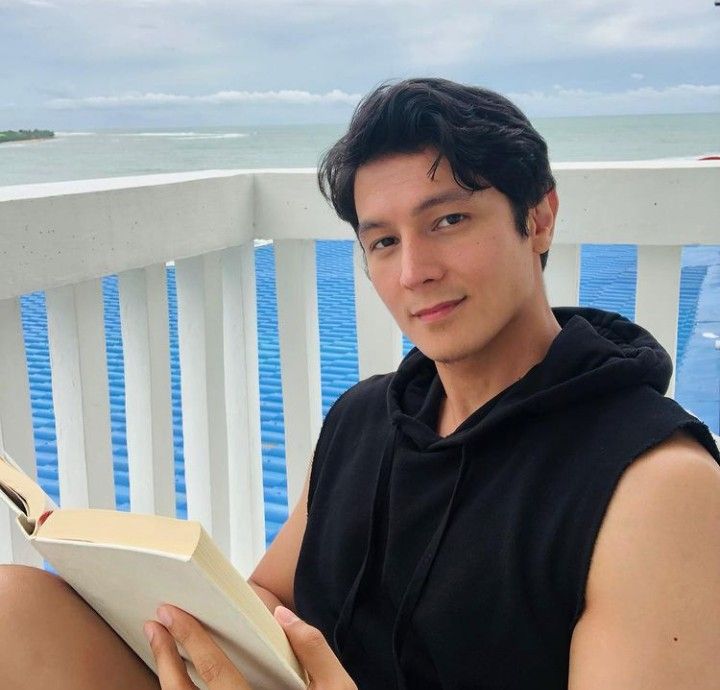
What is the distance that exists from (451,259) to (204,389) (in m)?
0.84

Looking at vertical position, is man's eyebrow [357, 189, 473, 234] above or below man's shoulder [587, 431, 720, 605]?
above

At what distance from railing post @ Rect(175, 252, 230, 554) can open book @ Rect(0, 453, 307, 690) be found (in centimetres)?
84

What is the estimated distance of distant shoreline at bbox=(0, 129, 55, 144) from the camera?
5.90ft

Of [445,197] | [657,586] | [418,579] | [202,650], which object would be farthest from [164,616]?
[445,197]

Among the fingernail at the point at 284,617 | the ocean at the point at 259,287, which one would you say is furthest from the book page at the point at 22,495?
the ocean at the point at 259,287

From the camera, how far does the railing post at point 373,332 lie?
1600 mm

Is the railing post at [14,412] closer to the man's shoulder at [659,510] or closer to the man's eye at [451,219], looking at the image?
the man's eye at [451,219]

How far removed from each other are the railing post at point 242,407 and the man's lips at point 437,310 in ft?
2.68

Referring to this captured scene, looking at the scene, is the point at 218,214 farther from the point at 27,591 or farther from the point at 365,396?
the point at 27,591

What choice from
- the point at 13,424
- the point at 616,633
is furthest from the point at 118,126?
the point at 616,633

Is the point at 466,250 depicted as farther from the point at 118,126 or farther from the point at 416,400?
the point at 118,126

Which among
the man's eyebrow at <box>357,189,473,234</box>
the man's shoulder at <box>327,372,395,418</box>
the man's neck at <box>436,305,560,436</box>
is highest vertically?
the man's eyebrow at <box>357,189,473,234</box>

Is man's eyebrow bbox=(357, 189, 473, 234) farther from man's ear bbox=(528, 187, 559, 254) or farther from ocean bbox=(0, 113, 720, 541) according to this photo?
ocean bbox=(0, 113, 720, 541)

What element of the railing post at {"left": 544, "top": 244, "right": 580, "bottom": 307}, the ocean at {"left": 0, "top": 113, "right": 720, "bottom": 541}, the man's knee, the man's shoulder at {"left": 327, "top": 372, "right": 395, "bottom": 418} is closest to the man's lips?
the man's shoulder at {"left": 327, "top": 372, "right": 395, "bottom": 418}
